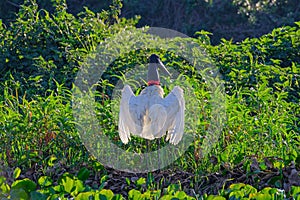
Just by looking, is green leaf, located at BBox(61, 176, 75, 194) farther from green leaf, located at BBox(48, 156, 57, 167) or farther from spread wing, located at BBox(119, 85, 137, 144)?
spread wing, located at BBox(119, 85, 137, 144)

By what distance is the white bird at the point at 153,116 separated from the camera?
197 inches

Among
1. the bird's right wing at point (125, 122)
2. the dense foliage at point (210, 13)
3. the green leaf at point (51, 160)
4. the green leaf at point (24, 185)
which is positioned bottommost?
the green leaf at point (24, 185)

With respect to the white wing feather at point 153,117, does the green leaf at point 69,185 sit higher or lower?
lower

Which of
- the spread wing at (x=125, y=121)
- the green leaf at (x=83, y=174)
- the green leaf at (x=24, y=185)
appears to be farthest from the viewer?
the spread wing at (x=125, y=121)

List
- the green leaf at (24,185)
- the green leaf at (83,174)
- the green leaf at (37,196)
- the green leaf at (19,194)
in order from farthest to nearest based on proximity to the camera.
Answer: the green leaf at (83,174) → the green leaf at (24,185) → the green leaf at (19,194) → the green leaf at (37,196)

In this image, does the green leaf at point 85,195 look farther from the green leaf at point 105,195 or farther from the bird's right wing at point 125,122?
the bird's right wing at point 125,122

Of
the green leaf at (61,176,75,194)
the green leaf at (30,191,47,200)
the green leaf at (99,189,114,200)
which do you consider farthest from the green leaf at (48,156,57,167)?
the green leaf at (99,189,114,200)

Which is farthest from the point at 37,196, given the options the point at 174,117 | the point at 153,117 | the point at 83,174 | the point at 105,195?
the point at 174,117

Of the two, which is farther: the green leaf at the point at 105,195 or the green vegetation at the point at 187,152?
the green vegetation at the point at 187,152

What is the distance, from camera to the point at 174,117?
5039 mm

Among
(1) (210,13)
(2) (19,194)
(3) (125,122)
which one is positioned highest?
(1) (210,13)

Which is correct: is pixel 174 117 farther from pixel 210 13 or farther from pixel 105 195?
→ pixel 210 13

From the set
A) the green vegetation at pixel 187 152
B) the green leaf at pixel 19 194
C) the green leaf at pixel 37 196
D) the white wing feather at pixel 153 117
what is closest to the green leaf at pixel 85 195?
the green vegetation at pixel 187 152

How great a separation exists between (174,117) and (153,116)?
0.15 m
